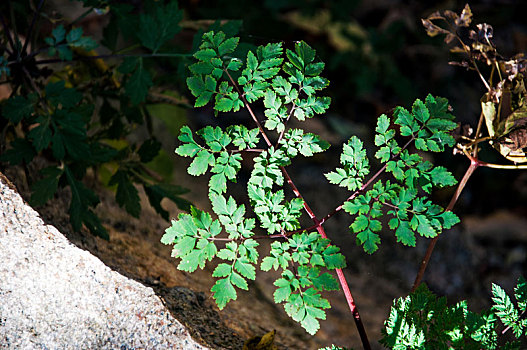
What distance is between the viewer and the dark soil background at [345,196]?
1865mm

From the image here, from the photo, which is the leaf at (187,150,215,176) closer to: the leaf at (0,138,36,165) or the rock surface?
the rock surface

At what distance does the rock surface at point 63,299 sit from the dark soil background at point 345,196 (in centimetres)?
15

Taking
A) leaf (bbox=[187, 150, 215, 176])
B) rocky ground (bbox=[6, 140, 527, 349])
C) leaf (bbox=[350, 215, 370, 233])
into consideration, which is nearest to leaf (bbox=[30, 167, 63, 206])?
rocky ground (bbox=[6, 140, 527, 349])

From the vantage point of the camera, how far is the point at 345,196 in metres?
3.41

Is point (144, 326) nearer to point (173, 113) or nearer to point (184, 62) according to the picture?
point (184, 62)

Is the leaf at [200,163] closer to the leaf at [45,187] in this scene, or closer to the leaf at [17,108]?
the leaf at [45,187]

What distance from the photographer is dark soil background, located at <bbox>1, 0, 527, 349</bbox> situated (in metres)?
1.87

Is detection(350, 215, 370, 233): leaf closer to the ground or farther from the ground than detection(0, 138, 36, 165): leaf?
farther from the ground

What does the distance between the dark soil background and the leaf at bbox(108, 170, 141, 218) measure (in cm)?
15

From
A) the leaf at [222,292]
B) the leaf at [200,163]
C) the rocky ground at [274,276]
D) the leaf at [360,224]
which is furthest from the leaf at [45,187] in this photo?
the leaf at [360,224]

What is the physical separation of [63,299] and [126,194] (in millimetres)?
617

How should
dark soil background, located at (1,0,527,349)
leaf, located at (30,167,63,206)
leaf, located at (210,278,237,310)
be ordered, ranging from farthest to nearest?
1. dark soil background, located at (1,0,527,349)
2. leaf, located at (30,167,63,206)
3. leaf, located at (210,278,237,310)

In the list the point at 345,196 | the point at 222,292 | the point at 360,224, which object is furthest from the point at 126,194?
the point at 345,196

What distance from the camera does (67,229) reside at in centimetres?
176
